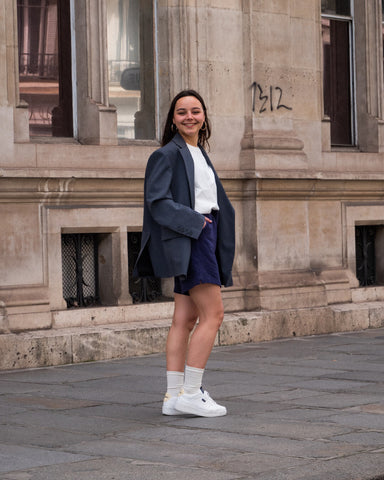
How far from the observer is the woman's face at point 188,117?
6760 millimetres

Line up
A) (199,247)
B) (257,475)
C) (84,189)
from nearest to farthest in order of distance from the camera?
(257,475)
(199,247)
(84,189)

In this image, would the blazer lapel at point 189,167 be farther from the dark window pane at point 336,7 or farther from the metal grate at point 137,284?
the dark window pane at point 336,7

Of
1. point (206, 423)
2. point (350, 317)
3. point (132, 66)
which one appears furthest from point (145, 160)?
point (206, 423)

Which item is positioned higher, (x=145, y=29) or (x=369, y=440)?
(x=145, y=29)

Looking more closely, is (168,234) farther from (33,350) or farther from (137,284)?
(137,284)

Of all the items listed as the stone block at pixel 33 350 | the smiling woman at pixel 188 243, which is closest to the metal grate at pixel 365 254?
the stone block at pixel 33 350

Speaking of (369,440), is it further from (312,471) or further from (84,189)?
(84,189)

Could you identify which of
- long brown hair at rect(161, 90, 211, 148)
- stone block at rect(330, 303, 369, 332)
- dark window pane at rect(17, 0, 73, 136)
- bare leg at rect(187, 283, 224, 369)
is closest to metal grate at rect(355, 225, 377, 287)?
stone block at rect(330, 303, 369, 332)

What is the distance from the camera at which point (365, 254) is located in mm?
13141

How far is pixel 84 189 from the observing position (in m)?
10.2

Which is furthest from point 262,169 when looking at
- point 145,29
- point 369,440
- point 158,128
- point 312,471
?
point 312,471

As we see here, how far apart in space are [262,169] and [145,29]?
6.34ft

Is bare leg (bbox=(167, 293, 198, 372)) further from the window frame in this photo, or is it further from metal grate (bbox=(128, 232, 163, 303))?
the window frame

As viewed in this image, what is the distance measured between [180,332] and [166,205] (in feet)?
2.70
